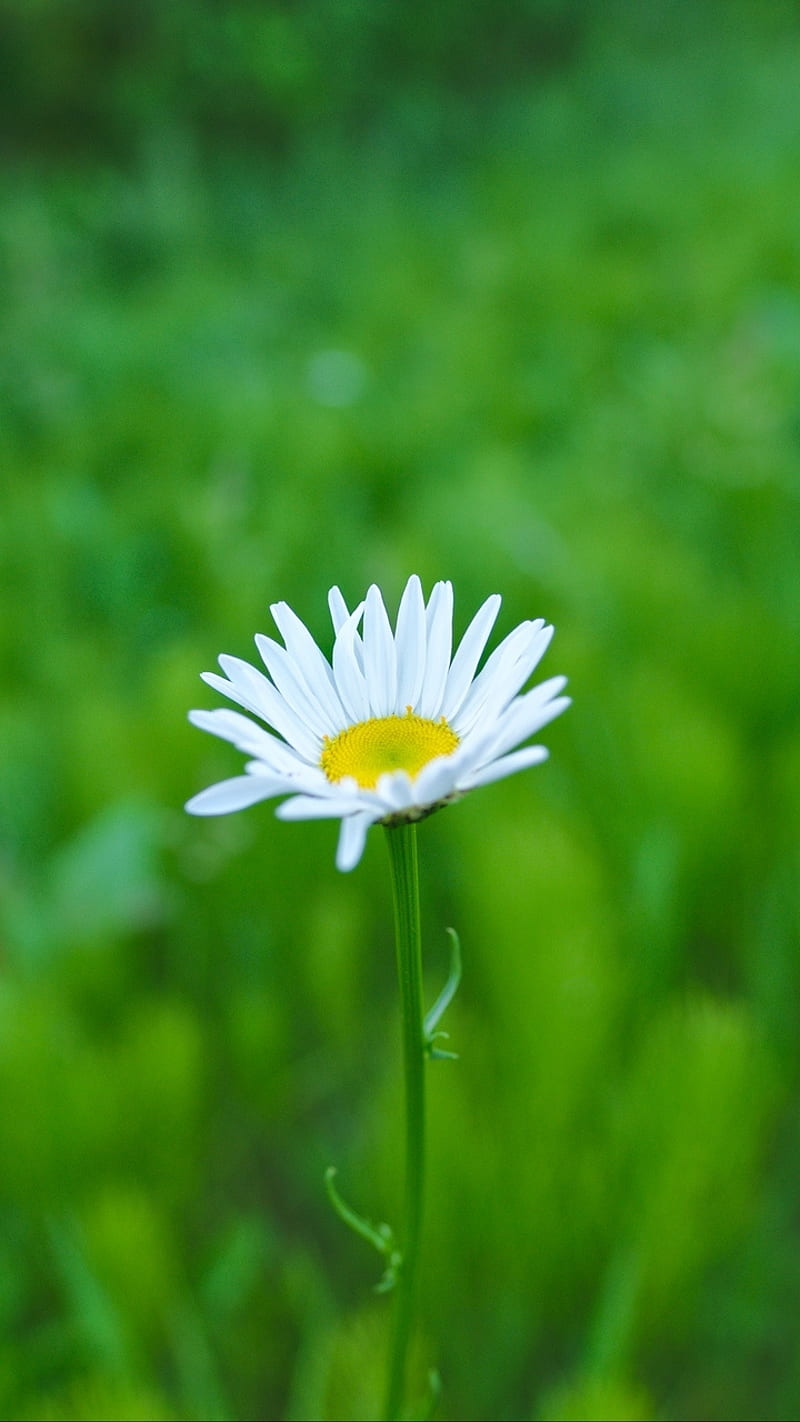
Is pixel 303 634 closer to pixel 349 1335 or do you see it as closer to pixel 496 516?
pixel 349 1335

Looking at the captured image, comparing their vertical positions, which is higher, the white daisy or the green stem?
the white daisy

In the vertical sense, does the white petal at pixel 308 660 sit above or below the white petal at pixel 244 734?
above

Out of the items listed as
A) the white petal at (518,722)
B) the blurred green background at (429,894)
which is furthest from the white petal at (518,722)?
the blurred green background at (429,894)

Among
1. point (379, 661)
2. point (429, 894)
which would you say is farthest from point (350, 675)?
point (429, 894)

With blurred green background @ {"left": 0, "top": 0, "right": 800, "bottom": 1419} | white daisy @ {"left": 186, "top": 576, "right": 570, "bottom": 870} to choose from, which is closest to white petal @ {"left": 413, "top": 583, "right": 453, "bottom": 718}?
white daisy @ {"left": 186, "top": 576, "right": 570, "bottom": 870}

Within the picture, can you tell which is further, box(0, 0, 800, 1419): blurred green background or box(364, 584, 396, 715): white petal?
box(0, 0, 800, 1419): blurred green background

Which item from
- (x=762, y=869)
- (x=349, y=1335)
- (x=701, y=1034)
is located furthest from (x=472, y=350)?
(x=349, y=1335)

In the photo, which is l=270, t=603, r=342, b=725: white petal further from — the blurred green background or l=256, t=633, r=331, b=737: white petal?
the blurred green background

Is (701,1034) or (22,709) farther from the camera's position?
(22,709)

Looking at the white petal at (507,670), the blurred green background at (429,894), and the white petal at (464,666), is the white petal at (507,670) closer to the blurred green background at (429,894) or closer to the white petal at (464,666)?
the white petal at (464,666)
